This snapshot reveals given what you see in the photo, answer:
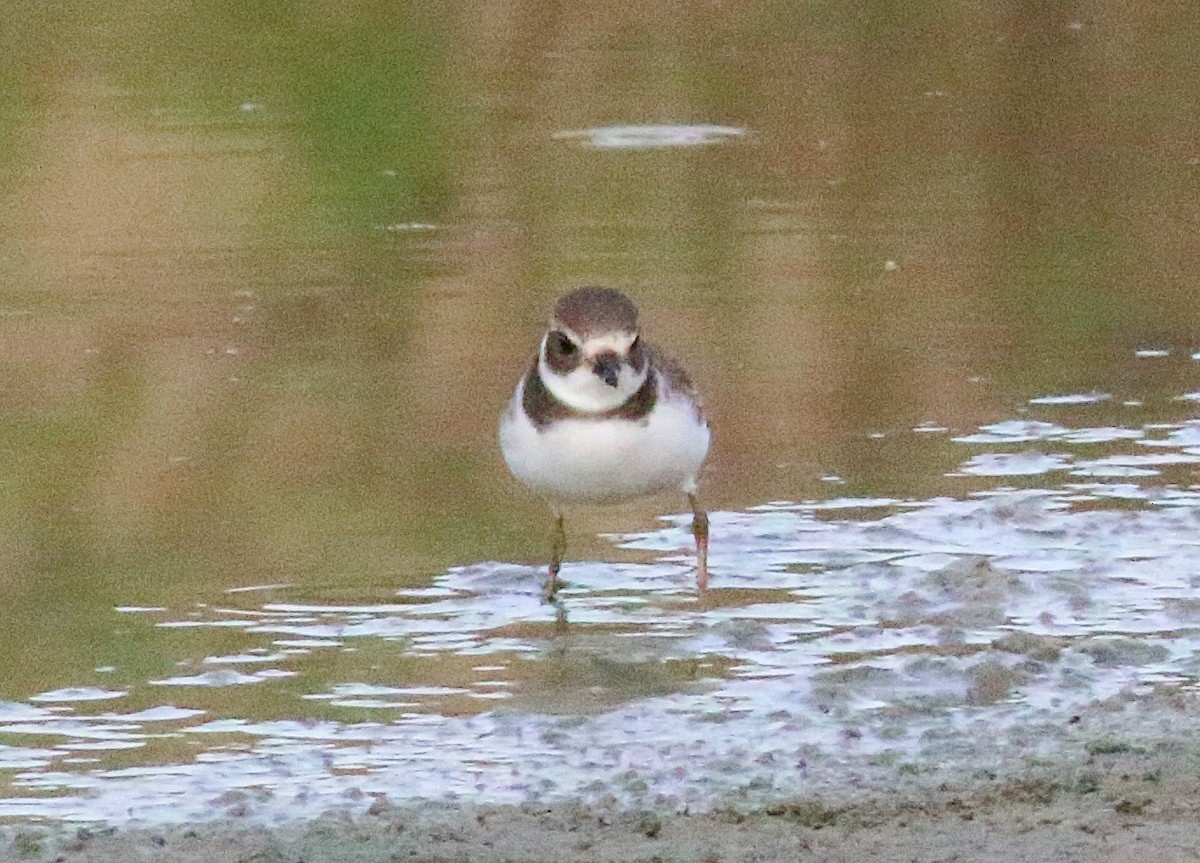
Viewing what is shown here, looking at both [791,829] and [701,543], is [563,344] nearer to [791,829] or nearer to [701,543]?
[701,543]

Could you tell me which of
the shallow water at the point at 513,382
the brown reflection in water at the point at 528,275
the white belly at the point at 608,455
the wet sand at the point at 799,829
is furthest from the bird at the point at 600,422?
the wet sand at the point at 799,829

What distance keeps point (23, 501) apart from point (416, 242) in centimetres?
348

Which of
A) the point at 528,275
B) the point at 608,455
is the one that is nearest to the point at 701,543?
the point at 608,455

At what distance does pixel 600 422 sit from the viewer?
Result: 7113 mm

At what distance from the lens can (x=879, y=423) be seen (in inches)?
336

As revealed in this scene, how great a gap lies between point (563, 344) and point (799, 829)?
239 cm

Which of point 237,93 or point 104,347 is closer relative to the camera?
point 104,347

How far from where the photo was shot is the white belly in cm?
707

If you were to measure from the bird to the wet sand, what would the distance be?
1844 mm

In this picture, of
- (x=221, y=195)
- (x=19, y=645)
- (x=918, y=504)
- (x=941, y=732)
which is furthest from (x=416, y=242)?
(x=941, y=732)

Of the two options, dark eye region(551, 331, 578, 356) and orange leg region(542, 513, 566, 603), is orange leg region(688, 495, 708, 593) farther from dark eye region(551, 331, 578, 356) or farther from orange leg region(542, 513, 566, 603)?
dark eye region(551, 331, 578, 356)

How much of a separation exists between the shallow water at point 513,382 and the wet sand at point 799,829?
178mm

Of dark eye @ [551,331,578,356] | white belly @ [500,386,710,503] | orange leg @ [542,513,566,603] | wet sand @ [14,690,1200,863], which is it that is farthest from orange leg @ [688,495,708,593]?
wet sand @ [14,690,1200,863]

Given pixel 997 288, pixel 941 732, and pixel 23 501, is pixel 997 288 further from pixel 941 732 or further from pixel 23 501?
pixel 941 732
